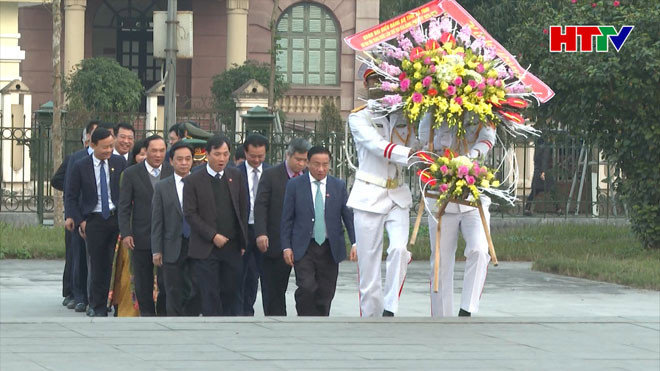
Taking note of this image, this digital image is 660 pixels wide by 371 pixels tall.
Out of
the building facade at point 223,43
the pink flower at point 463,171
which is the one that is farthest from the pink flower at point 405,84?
the building facade at point 223,43

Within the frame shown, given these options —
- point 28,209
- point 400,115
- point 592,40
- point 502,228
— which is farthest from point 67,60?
point 400,115

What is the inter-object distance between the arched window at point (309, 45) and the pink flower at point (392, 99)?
93.1ft

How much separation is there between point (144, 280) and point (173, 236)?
789 mm

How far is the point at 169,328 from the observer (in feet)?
35.5

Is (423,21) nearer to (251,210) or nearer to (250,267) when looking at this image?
(251,210)

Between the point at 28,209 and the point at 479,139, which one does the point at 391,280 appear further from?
the point at 28,209

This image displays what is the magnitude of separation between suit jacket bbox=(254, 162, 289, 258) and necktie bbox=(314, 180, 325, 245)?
680 millimetres

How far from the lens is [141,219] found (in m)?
13.4

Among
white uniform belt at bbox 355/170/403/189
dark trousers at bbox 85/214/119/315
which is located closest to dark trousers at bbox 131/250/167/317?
dark trousers at bbox 85/214/119/315

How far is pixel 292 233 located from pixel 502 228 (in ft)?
36.4

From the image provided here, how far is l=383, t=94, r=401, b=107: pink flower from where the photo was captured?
1126 centimetres

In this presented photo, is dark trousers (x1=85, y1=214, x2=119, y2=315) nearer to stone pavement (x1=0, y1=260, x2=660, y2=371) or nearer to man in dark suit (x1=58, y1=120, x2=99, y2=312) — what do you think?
man in dark suit (x1=58, y1=120, x2=99, y2=312)

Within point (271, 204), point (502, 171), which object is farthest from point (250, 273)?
point (502, 171)

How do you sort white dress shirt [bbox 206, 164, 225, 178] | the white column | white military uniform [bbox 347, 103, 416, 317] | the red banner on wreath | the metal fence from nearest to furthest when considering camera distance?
1. white military uniform [bbox 347, 103, 416, 317]
2. the red banner on wreath
3. white dress shirt [bbox 206, 164, 225, 178]
4. the metal fence
5. the white column
